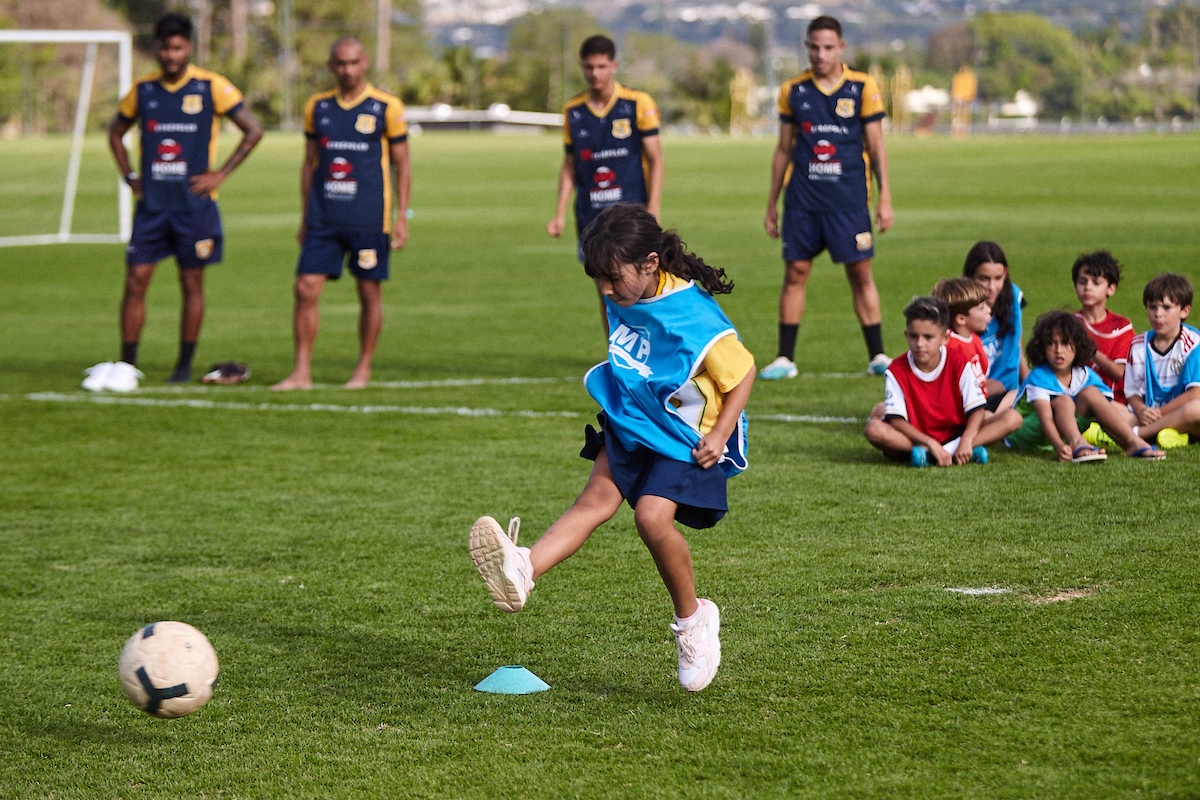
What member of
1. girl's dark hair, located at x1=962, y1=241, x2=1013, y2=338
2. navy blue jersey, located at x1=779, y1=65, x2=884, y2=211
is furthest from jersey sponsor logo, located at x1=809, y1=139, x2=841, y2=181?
girl's dark hair, located at x1=962, y1=241, x2=1013, y2=338

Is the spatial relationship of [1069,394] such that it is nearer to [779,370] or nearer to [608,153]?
[779,370]

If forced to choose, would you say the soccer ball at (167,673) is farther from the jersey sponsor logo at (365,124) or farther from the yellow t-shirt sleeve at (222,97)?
the yellow t-shirt sleeve at (222,97)

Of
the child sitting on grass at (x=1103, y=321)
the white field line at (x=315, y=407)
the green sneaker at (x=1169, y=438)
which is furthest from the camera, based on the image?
the white field line at (x=315, y=407)

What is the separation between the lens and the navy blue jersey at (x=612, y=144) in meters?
9.91

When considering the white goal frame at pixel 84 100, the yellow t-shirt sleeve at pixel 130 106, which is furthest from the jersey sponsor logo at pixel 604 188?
the white goal frame at pixel 84 100

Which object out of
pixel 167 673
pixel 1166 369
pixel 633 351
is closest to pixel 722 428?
pixel 633 351

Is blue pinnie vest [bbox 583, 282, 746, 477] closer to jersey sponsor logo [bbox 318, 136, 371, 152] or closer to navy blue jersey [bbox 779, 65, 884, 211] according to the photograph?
navy blue jersey [bbox 779, 65, 884, 211]

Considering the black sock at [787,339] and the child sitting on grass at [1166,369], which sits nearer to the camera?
the child sitting on grass at [1166,369]

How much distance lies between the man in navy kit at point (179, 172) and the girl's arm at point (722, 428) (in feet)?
22.9

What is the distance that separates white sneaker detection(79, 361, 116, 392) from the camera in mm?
10273

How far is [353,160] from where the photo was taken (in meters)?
9.78

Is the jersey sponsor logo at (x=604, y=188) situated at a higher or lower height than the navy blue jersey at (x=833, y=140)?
lower

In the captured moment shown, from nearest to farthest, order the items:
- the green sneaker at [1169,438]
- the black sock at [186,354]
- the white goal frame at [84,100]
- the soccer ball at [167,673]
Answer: the soccer ball at [167,673] → the green sneaker at [1169,438] → the black sock at [186,354] → the white goal frame at [84,100]

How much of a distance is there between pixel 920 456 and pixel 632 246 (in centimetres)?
323
